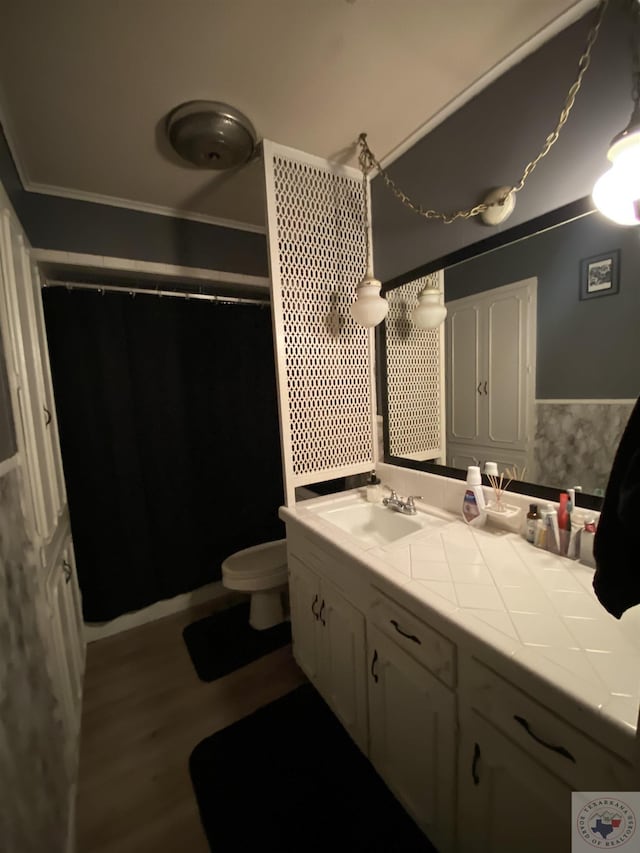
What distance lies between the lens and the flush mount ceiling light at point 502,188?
0.95 m

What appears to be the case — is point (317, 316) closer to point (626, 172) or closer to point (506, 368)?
point (506, 368)

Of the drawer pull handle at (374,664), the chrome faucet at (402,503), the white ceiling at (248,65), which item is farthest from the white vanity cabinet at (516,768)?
the white ceiling at (248,65)

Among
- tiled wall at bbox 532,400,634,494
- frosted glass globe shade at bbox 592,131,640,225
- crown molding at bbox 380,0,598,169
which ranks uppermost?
crown molding at bbox 380,0,598,169

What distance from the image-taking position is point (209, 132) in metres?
1.28

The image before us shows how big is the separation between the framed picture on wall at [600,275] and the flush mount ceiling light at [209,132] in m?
1.31

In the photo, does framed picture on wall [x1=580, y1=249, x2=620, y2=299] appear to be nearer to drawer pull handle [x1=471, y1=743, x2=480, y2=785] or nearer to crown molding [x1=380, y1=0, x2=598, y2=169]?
crown molding [x1=380, y1=0, x2=598, y2=169]

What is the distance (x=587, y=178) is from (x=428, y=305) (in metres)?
0.59

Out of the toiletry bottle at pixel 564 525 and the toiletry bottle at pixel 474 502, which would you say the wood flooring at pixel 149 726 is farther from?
the toiletry bottle at pixel 564 525

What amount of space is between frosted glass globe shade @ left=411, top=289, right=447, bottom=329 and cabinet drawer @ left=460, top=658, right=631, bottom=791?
1.19 metres

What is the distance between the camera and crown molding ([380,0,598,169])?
969 millimetres

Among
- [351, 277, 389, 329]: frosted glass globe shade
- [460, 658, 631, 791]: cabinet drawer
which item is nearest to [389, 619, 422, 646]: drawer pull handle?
[460, 658, 631, 791]: cabinet drawer

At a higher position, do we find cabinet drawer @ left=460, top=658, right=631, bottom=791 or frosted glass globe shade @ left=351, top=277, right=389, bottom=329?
frosted glass globe shade @ left=351, top=277, right=389, bottom=329

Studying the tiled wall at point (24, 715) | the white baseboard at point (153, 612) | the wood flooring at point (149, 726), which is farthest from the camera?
the white baseboard at point (153, 612)
